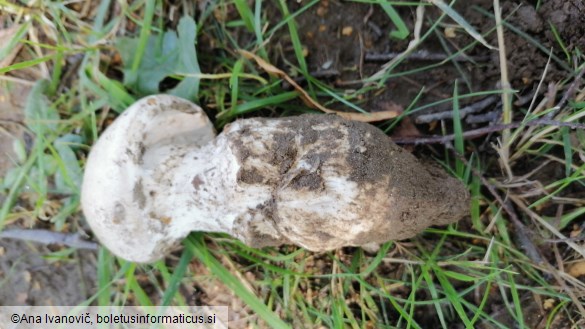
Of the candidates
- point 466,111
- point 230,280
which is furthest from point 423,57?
point 230,280

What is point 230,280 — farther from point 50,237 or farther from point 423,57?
point 423,57

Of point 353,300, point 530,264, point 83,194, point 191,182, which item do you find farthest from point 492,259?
point 83,194

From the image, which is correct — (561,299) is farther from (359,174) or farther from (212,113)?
(212,113)

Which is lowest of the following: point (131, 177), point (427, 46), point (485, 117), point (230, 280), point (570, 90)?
point (230, 280)

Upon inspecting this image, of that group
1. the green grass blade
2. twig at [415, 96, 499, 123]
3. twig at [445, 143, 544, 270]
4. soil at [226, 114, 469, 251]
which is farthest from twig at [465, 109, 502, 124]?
the green grass blade

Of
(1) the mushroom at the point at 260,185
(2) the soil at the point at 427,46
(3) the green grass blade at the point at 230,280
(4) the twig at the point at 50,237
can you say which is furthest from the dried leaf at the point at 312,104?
(4) the twig at the point at 50,237

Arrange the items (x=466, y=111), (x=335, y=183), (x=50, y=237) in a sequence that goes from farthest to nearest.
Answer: (x=50, y=237) → (x=466, y=111) → (x=335, y=183)
